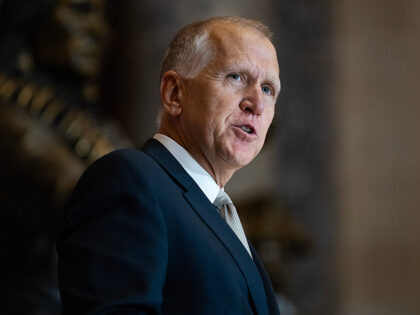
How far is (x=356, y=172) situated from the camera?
300 inches

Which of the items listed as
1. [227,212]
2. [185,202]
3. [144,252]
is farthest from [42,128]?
[144,252]

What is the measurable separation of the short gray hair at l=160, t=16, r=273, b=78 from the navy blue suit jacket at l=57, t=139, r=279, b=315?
285 millimetres

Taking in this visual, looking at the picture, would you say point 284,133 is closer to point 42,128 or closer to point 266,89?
point 42,128

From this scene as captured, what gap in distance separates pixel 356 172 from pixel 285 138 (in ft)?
2.75

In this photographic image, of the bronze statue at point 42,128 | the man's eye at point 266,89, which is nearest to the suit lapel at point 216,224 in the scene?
the man's eye at point 266,89

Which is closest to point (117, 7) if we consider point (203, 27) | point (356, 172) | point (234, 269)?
point (356, 172)

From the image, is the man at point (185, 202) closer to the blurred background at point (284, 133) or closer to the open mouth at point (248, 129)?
the open mouth at point (248, 129)

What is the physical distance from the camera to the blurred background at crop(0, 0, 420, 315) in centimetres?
486

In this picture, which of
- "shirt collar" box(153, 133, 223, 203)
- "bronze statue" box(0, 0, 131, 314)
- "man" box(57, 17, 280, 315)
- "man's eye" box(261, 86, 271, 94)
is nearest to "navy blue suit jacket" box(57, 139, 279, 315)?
"man" box(57, 17, 280, 315)

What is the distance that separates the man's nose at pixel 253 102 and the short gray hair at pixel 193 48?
5.0 inches

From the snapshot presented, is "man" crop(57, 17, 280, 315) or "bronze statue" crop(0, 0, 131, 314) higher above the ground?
"man" crop(57, 17, 280, 315)

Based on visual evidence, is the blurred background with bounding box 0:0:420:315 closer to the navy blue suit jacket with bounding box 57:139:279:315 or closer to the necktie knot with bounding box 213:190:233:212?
the necktie knot with bounding box 213:190:233:212

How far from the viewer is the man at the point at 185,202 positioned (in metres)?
1.69

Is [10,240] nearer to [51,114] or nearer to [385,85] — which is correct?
[51,114]
